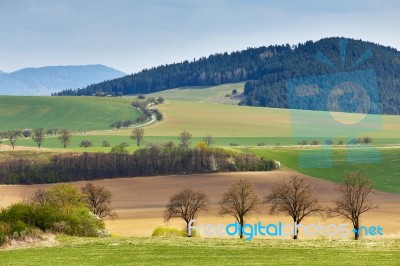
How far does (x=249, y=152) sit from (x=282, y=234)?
202 ft

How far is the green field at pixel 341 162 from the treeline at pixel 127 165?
701 cm

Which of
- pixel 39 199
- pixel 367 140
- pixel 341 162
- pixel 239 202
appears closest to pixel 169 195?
pixel 39 199

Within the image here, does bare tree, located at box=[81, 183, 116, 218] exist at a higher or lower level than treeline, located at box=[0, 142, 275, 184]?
lower

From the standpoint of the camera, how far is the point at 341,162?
116875 millimetres

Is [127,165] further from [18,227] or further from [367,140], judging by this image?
[18,227]

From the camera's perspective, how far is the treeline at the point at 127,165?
112m

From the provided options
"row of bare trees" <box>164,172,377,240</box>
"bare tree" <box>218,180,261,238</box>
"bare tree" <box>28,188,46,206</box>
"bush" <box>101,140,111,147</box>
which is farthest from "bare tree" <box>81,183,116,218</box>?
"bush" <box>101,140,111,147</box>

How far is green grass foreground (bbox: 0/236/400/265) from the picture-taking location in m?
29.2

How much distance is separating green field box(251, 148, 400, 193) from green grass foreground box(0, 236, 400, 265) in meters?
66.0

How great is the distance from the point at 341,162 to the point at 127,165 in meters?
36.0

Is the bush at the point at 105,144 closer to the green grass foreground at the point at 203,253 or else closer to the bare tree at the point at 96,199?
the bare tree at the point at 96,199

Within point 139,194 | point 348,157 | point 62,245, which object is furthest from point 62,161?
point 62,245

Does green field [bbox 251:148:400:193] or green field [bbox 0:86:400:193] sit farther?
green field [bbox 0:86:400:193]

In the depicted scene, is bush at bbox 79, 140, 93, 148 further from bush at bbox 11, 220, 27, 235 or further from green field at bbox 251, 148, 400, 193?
bush at bbox 11, 220, 27, 235
